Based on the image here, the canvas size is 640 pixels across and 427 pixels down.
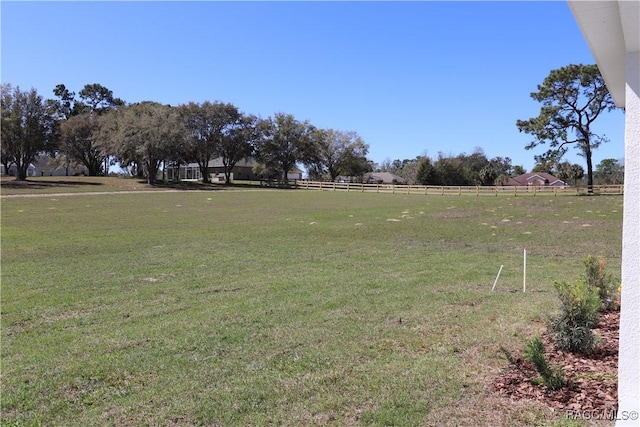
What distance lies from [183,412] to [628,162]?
3363 mm

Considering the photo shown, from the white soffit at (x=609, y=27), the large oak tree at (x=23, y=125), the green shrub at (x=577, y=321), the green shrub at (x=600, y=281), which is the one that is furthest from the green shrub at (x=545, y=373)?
the large oak tree at (x=23, y=125)

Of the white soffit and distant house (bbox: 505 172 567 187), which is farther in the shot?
distant house (bbox: 505 172 567 187)

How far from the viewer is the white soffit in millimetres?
2305

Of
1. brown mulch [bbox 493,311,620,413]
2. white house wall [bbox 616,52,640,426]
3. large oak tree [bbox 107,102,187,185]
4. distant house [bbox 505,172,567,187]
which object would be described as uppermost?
large oak tree [bbox 107,102,187,185]

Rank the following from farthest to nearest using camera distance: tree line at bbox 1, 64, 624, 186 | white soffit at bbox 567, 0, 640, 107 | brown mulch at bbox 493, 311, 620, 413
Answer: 1. tree line at bbox 1, 64, 624, 186
2. brown mulch at bbox 493, 311, 620, 413
3. white soffit at bbox 567, 0, 640, 107

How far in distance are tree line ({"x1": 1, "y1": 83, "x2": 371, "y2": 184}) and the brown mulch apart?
5327 cm

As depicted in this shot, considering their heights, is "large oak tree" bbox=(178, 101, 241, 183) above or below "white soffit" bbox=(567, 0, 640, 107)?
above

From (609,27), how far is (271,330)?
4.22 meters

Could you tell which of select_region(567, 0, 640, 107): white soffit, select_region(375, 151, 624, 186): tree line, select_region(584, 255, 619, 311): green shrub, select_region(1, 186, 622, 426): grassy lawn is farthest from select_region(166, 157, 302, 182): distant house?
select_region(567, 0, 640, 107): white soffit

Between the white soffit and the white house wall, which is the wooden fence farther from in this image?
the white house wall

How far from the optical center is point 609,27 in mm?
2490

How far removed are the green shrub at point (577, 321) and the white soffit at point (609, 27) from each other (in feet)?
6.65

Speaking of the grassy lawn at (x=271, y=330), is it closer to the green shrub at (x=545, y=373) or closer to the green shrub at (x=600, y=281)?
the green shrub at (x=545, y=373)

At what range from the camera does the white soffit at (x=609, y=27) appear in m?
2.30
